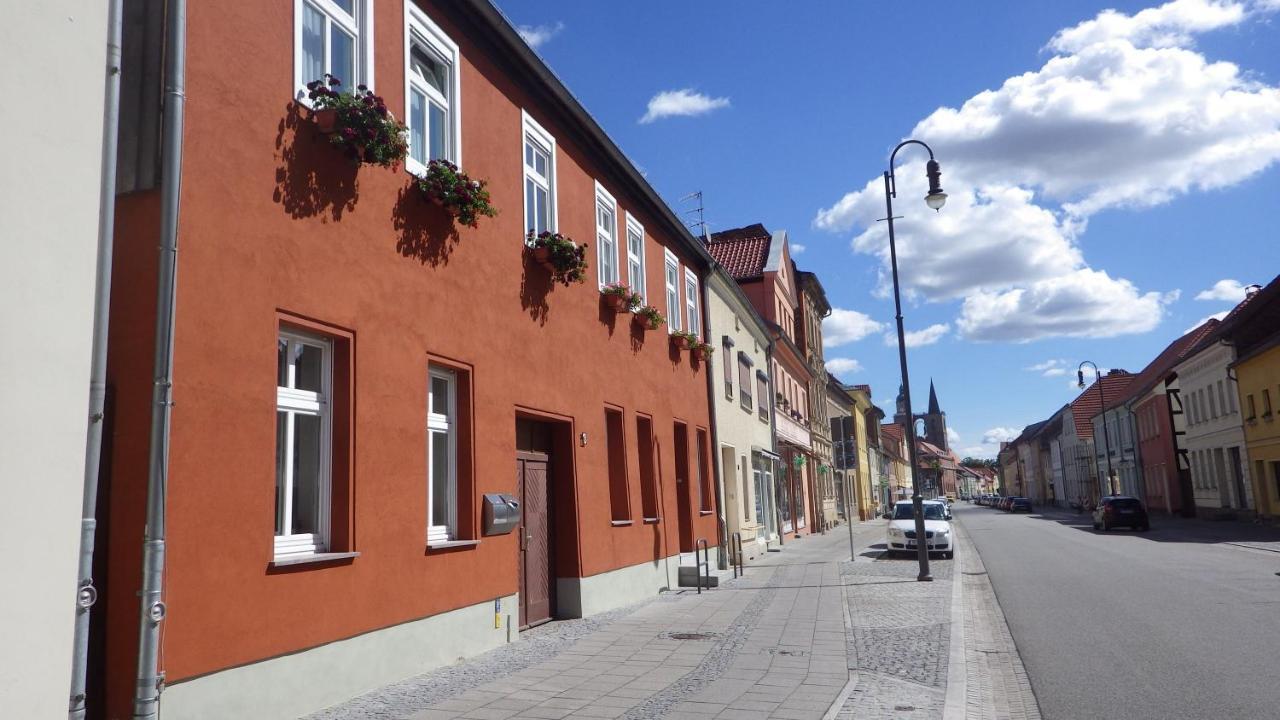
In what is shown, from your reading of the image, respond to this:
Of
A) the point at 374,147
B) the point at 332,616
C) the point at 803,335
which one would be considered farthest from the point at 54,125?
the point at 803,335

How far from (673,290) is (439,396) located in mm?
9854

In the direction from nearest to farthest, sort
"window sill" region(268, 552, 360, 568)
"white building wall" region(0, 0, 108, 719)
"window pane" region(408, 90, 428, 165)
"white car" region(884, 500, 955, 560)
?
"white building wall" region(0, 0, 108, 719)
"window sill" region(268, 552, 360, 568)
"window pane" region(408, 90, 428, 165)
"white car" region(884, 500, 955, 560)

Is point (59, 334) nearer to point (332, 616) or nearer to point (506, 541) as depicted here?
point (332, 616)

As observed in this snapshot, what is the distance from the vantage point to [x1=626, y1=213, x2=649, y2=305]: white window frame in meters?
16.0

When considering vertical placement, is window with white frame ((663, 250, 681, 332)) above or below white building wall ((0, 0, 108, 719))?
above

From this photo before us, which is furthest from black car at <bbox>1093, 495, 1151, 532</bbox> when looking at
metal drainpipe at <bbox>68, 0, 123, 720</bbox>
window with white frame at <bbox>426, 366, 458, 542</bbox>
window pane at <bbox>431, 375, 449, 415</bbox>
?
metal drainpipe at <bbox>68, 0, 123, 720</bbox>

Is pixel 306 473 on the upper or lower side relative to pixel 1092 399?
lower

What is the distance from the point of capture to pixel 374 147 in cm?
754

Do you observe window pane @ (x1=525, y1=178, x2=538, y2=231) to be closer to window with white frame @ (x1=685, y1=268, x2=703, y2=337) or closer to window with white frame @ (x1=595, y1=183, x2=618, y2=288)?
window with white frame @ (x1=595, y1=183, x2=618, y2=288)

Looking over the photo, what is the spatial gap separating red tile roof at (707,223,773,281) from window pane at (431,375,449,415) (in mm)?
24144

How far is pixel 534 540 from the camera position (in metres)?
11.7

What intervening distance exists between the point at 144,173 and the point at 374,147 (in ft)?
6.74

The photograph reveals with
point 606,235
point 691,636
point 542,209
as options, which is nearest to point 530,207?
point 542,209

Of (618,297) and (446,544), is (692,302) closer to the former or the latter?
(618,297)
